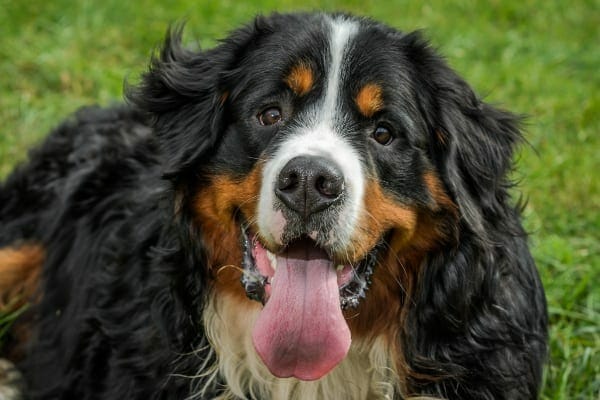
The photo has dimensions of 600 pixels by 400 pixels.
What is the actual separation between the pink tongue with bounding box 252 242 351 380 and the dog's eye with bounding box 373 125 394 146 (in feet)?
1.49

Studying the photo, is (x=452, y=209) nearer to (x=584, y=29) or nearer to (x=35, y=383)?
(x=35, y=383)

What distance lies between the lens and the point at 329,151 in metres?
3.14

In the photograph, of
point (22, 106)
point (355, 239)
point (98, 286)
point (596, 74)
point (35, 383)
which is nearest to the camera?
point (355, 239)

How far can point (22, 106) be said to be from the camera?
22.3ft

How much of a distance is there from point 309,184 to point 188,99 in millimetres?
794

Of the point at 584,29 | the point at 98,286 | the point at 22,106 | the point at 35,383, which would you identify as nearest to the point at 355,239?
the point at 98,286

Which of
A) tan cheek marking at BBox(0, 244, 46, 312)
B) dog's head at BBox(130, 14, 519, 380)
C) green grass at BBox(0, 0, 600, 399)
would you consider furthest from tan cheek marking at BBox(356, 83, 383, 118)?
tan cheek marking at BBox(0, 244, 46, 312)

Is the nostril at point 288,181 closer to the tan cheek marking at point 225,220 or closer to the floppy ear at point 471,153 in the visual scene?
the tan cheek marking at point 225,220

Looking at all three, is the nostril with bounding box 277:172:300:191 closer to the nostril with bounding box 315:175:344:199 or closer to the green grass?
the nostril with bounding box 315:175:344:199

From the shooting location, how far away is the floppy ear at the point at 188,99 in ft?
11.3

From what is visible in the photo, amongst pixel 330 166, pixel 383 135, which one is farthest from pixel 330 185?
pixel 383 135

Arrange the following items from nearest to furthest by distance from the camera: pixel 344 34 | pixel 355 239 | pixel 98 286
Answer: pixel 355 239 < pixel 344 34 < pixel 98 286

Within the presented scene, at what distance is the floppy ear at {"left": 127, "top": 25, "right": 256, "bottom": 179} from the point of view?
3457 mm

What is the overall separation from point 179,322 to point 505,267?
1250 mm
